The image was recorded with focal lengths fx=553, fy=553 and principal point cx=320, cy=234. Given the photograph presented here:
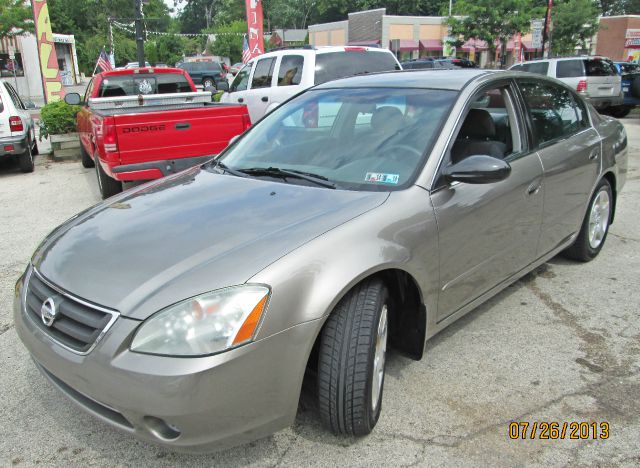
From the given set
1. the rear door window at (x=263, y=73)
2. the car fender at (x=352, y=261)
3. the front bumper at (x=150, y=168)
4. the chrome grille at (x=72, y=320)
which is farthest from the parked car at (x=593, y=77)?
the chrome grille at (x=72, y=320)

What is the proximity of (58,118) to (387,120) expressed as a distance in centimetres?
980

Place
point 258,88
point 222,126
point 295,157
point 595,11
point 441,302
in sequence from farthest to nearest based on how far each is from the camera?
point 595,11 < point 258,88 < point 222,126 < point 295,157 < point 441,302

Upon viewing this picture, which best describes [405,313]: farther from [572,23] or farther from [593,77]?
[572,23]

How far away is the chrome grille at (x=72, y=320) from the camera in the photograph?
6.95 feet

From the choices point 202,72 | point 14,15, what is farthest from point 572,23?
point 14,15

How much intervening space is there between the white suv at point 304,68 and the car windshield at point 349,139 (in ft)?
16.5

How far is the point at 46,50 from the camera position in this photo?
15.6m

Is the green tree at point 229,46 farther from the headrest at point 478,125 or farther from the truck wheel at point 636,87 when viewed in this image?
the headrest at point 478,125

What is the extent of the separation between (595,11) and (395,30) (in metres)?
21.4

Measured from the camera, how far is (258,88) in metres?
9.99

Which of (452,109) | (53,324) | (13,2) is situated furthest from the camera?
(13,2)

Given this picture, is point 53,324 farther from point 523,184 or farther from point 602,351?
point 602,351

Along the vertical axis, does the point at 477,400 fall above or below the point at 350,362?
below

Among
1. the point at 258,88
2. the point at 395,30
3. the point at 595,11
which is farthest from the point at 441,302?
the point at 395,30
